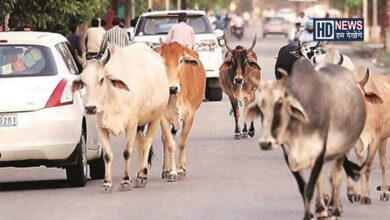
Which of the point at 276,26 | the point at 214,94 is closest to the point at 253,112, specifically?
the point at 214,94

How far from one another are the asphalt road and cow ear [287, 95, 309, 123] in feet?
6.46

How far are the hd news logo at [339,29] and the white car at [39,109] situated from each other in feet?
26.5

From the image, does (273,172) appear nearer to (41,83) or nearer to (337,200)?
(41,83)

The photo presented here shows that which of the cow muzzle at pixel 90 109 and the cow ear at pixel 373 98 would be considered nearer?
the cow ear at pixel 373 98

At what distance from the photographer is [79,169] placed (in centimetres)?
1769

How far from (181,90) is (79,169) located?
2.55 m

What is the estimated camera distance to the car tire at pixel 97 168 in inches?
747

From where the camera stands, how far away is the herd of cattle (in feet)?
43.1

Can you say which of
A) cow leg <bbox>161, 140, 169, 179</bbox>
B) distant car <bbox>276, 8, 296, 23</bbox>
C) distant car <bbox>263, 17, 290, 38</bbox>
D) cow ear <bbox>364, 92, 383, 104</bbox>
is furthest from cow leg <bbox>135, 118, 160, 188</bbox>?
distant car <bbox>276, 8, 296, 23</bbox>

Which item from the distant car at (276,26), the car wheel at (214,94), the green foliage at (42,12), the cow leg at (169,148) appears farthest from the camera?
the distant car at (276,26)

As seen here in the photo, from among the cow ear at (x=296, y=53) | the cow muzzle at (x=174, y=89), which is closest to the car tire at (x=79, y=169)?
the cow muzzle at (x=174, y=89)

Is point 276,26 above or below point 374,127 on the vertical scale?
below

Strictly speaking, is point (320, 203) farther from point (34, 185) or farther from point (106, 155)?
point (34, 185)

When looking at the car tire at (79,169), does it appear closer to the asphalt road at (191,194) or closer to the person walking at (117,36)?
the asphalt road at (191,194)
